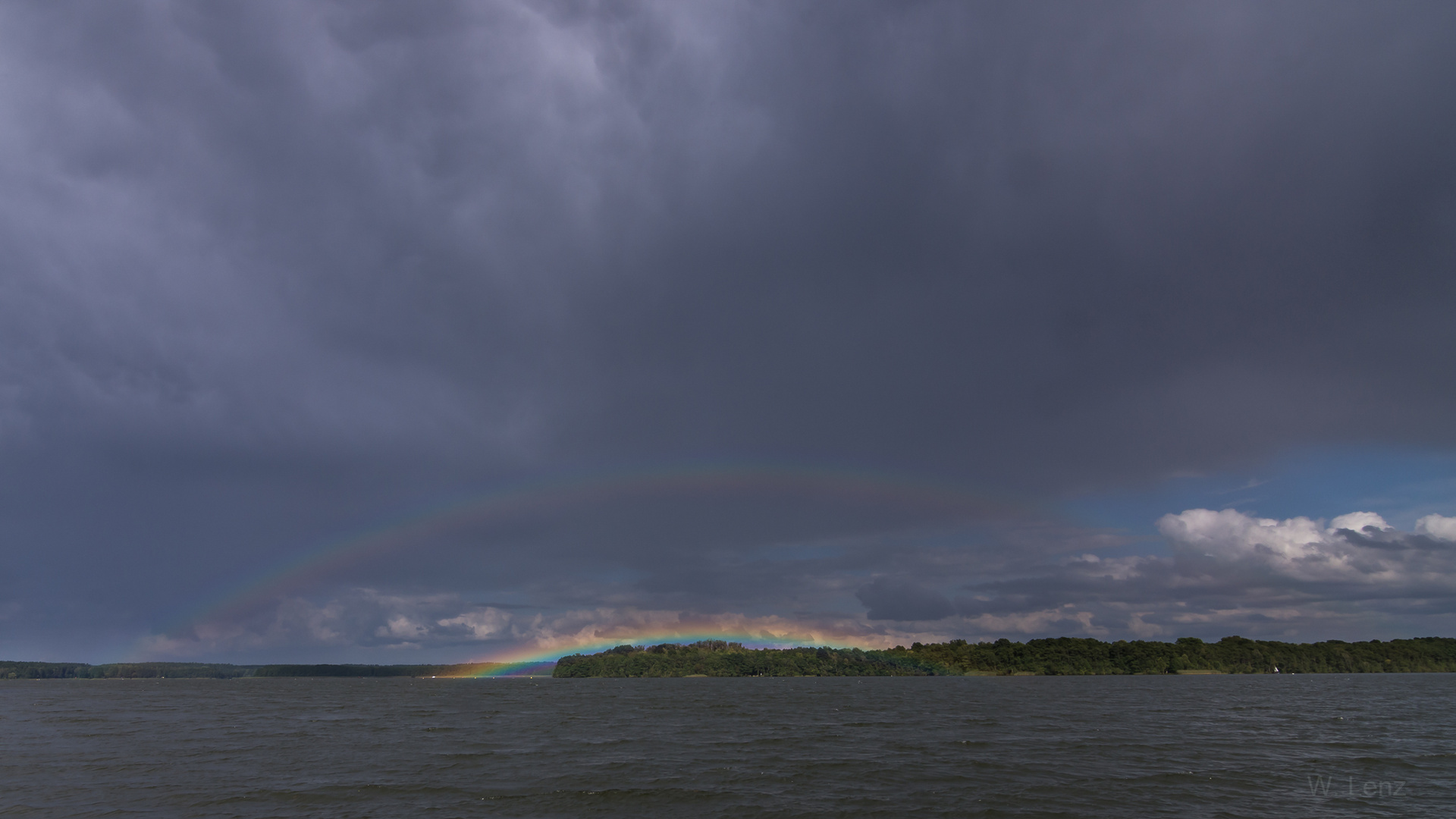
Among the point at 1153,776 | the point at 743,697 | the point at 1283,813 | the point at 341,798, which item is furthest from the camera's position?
the point at 743,697

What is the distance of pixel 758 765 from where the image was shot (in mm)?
48656

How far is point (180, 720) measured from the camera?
317ft

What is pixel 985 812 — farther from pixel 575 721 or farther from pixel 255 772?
pixel 575 721

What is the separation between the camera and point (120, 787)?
4303 centimetres

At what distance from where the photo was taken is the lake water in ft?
117

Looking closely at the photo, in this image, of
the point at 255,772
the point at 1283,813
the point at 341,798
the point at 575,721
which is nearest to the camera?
the point at 1283,813

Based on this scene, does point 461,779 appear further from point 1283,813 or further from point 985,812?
point 1283,813

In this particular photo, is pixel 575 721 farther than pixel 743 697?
No

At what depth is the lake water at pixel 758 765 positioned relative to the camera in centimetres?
3581

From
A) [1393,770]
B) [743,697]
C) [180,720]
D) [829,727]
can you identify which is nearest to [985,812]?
[1393,770]

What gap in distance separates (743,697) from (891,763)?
364 feet

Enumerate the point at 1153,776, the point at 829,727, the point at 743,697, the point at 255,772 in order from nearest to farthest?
1. the point at 1153,776
2. the point at 255,772
3. the point at 829,727
4. the point at 743,697

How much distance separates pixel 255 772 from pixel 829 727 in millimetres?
51375

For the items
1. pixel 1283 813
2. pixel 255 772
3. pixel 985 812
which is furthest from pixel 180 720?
pixel 1283 813
